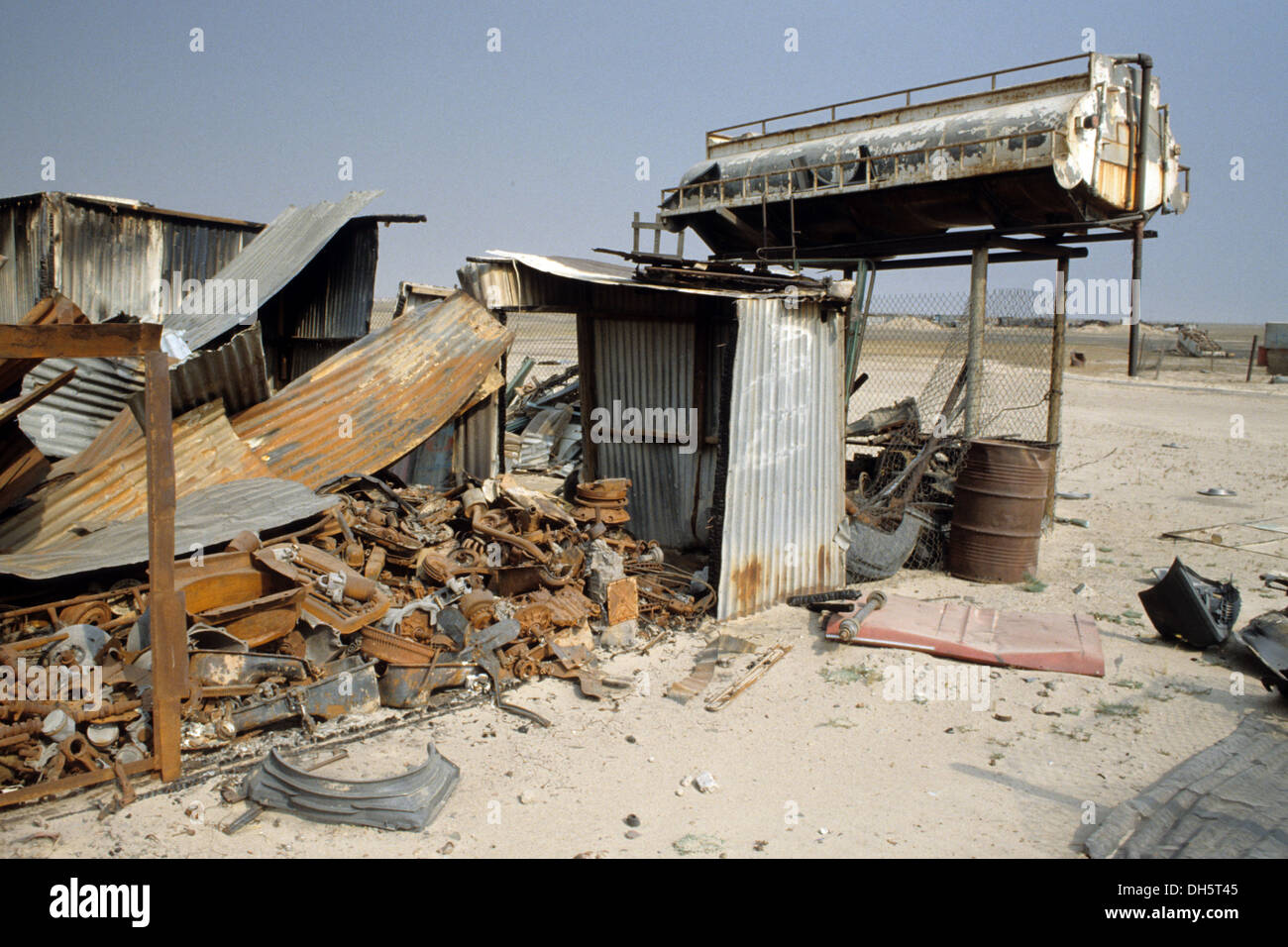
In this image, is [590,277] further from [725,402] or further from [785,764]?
[785,764]

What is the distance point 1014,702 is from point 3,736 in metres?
6.03

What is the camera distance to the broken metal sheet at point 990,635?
637cm

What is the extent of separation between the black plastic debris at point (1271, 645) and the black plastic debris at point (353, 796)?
5389 millimetres

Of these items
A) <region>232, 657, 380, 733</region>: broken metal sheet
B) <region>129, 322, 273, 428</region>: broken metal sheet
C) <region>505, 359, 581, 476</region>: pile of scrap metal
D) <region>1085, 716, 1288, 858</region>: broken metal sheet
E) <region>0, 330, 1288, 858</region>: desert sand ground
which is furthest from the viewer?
<region>505, 359, 581, 476</region>: pile of scrap metal

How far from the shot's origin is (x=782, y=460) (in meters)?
7.71

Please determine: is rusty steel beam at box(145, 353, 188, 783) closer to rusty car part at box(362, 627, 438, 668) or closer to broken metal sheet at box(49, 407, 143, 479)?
rusty car part at box(362, 627, 438, 668)

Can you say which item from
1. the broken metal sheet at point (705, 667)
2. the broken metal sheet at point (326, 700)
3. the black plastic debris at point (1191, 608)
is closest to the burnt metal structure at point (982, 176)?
the black plastic debris at point (1191, 608)

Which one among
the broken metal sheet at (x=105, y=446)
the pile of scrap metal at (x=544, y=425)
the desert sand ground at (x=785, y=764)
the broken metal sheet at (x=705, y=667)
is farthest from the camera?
the pile of scrap metal at (x=544, y=425)

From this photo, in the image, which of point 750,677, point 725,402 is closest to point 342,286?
point 725,402

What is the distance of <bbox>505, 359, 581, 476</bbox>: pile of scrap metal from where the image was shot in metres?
13.7

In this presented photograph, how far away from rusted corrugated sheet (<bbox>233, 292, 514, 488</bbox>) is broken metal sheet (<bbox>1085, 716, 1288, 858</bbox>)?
6408mm

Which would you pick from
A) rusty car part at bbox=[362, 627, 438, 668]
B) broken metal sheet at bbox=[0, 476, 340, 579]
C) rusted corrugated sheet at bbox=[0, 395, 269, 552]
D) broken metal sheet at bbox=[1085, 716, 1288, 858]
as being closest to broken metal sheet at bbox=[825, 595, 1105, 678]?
broken metal sheet at bbox=[1085, 716, 1288, 858]

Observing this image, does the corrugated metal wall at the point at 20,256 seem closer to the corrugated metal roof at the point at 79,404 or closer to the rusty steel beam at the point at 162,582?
the corrugated metal roof at the point at 79,404

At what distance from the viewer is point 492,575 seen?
6949 mm
